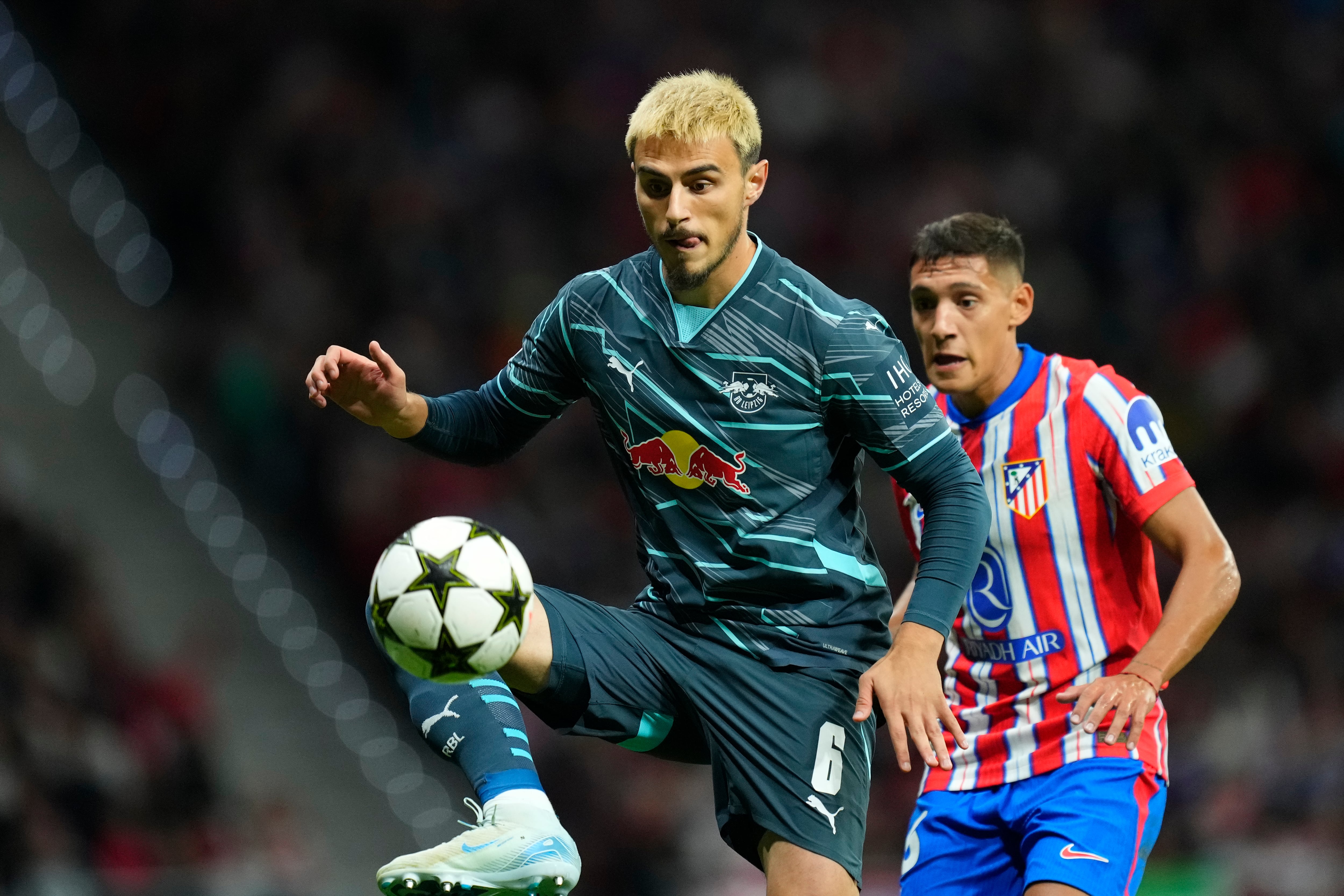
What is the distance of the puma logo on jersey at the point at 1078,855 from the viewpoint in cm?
413

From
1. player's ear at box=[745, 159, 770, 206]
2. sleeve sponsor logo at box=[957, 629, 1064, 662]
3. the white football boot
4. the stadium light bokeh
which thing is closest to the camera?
the white football boot

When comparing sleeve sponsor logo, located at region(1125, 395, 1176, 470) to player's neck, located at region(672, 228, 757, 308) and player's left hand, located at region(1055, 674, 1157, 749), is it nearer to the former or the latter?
player's left hand, located at region(1055, 674, 1157, 749)

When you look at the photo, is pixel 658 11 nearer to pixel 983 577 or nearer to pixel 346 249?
pixel 346 249

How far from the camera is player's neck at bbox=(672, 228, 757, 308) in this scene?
13.3 ft

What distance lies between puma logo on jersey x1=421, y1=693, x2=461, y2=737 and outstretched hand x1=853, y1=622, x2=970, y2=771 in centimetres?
103

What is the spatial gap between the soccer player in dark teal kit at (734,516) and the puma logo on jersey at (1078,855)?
1.94 feet

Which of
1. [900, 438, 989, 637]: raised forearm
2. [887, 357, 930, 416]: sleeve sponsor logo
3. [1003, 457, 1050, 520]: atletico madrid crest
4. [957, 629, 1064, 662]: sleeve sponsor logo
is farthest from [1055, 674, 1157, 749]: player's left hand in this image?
[887, 357, 930, 416]: sleeve sponsor logo

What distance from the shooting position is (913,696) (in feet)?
11.9

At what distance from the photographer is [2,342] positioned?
33.8 ft

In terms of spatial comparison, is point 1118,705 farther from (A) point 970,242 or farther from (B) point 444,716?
(B) point 444,716

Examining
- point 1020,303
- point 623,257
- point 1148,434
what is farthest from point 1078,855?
point 623,257

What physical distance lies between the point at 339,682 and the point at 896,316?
480cm

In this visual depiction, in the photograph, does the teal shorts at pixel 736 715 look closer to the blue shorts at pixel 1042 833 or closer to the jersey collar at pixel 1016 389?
the blue shorts at pixel 1042 833

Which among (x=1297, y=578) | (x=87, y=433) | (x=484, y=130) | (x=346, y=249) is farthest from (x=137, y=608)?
(x=1297, y=578)
